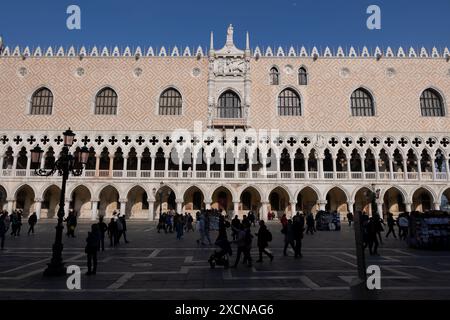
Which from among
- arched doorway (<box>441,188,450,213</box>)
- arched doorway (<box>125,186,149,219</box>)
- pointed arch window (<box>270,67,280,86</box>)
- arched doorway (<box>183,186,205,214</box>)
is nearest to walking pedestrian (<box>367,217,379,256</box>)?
arched doorway (<box>183,186,205,214</box>)

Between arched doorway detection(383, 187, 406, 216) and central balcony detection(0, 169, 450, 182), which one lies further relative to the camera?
arched doorway detection(383, 187, 406, 216)

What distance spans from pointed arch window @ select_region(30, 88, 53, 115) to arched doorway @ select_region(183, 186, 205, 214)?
14.2m

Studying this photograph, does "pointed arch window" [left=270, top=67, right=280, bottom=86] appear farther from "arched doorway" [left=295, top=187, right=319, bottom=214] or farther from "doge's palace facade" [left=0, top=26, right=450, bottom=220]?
"arched doorway" [left=295, top=187, right=319, bottom=214]

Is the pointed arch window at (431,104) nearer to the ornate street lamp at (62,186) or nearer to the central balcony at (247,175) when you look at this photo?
the central balcony at (247,175)

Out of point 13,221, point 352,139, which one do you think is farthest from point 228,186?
point 13,221

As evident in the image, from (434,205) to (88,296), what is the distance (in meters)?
28.1

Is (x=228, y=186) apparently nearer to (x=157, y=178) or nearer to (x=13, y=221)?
(x=157, y=178)

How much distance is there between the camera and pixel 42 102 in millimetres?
27938

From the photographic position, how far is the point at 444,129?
2683 cm

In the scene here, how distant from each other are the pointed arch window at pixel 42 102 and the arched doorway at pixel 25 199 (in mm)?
6770

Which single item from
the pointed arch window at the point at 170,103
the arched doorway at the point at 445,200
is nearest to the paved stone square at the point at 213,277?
the pointed arch window at the point at 170,103

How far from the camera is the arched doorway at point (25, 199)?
88.8 ft

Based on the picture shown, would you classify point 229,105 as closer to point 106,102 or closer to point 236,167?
point 236,167

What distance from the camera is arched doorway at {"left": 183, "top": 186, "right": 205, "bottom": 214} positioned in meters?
27.3
